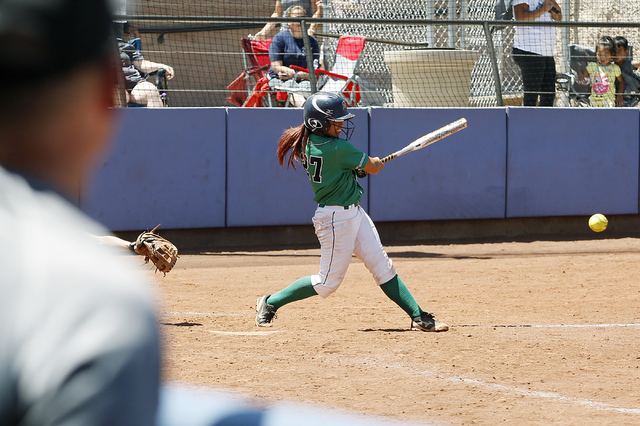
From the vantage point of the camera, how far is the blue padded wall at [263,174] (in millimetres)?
11477

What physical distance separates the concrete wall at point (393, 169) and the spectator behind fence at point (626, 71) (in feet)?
1.74

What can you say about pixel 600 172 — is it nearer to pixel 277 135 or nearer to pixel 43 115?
pixel 277 135

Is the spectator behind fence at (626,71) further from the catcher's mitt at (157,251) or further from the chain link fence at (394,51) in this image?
the catcher's mitt at (157,251)

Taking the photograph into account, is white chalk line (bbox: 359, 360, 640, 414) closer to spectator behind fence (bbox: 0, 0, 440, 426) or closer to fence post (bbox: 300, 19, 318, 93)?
spectator behind fence (bbox: 0, 0, 440, 426)

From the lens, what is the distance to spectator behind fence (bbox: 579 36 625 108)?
12766 mm

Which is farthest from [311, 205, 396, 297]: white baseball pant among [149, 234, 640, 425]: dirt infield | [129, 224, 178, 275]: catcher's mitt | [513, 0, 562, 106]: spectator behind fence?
[513, 0, 562, 106]: spectator behind fence

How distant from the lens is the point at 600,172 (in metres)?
12.9

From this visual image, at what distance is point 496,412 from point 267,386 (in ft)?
4.47

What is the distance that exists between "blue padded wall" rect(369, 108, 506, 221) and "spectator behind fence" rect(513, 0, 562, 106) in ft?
2.48

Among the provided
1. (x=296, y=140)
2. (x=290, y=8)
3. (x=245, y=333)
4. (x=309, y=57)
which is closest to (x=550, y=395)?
(x=245, y=333)

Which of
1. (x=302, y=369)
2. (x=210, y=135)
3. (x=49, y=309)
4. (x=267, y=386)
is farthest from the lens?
(x=210, y=135)

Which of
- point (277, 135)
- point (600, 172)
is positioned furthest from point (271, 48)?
point (600, 172)

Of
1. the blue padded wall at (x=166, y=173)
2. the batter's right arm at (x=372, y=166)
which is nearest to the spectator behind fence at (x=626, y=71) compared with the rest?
the blue padded wall at (x=166, y=173)

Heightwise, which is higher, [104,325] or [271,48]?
[271,48]
